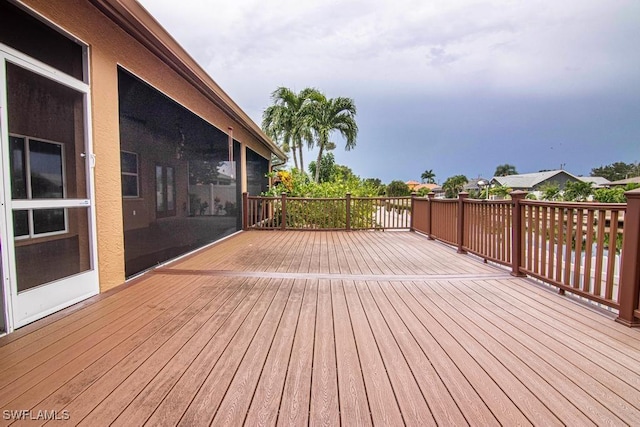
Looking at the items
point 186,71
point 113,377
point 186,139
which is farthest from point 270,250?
point 113,377

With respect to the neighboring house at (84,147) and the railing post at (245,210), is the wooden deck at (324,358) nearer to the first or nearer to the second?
the neighboring house at (84,147)

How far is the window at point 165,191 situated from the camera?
3883 millimetres

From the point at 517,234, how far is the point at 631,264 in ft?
4.05

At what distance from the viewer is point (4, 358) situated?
1.61 metres

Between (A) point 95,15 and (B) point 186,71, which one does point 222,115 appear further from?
(A) point 95,15

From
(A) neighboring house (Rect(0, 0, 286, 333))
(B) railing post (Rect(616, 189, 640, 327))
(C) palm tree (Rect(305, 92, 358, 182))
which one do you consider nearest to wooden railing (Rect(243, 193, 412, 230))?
(A) neighboring house (Rect(0, 0, 286, 333))

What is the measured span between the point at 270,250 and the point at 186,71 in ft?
9.46

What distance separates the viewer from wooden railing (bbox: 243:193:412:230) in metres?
7.56

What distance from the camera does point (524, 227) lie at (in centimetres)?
317

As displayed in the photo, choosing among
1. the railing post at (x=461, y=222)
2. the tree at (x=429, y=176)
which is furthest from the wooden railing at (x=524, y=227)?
the tree at (x=429, y=176)

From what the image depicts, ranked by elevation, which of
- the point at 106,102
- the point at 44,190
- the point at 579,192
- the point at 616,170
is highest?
the point at 616,170

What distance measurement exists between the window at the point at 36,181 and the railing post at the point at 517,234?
4355 mm

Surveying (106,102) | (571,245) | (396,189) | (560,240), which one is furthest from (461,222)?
(396,189)

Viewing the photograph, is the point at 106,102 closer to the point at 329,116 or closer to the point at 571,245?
the point at 571,245
